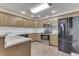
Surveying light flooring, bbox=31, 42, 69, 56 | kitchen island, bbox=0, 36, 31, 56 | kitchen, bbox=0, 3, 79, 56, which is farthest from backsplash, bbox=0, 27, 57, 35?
light flooring, bbox=31, 42, 69, 56

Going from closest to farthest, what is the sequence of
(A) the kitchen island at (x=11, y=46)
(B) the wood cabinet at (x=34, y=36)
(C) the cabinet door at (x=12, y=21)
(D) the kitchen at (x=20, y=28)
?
(A) the kitchen island at (x=11, y=46) < (D) the kitchen at (x=20, y=28) < (C) the cabinet door at (x=12, y=21) < (B) the wood cabinet at (x=34, y=36)

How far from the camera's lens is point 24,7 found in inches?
50.1

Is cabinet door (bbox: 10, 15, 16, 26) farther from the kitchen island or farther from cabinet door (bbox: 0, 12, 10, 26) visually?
the kitchen island

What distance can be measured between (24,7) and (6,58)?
0.67m

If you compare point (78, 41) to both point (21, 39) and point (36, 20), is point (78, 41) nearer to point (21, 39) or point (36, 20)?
point (36, 20)

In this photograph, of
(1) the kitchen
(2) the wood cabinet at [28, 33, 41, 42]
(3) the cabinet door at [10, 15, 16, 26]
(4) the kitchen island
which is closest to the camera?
(4) the kitchen island

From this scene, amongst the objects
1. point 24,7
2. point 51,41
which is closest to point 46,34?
point 51,41

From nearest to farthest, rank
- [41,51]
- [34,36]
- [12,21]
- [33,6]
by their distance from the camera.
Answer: [33,6] < [12,21] < [34,36] < [41,51]

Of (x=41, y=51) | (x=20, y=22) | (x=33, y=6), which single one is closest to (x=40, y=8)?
(x=33, y=6)

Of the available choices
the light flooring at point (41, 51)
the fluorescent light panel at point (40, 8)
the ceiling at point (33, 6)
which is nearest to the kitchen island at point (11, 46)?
the light flooring at point (41, 51)

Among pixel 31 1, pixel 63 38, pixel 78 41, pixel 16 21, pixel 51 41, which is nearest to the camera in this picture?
pixel 31 1

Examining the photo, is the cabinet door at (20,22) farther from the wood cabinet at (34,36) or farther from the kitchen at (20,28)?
the wood cabinet at (34,36)

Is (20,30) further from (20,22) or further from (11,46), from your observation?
(11,46)

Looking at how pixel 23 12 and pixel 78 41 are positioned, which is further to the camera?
pixel 78 41
